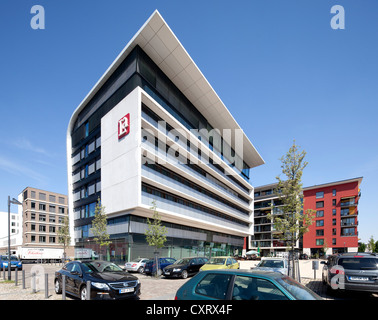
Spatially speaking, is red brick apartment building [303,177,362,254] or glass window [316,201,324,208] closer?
red brick apartment building [303,177,362,254]

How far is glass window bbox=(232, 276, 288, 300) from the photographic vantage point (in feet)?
13.5

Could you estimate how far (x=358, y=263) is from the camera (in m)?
9.20

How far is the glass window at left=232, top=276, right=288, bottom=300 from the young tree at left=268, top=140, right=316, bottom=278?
12738mm

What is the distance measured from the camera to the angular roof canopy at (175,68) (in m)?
27.8

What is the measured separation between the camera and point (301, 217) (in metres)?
16.0

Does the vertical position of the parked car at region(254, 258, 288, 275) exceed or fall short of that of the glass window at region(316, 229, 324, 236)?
it exceeds it

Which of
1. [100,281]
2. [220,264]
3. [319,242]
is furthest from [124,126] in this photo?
[319,242]

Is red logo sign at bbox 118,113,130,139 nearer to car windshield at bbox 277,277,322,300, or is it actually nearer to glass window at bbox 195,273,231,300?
glass window at bbox 195,273,231,300

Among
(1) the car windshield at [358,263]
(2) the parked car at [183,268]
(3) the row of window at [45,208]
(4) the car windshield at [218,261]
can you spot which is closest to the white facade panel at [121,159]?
(2) the parked car at [183,268]

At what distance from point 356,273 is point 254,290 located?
273 inches

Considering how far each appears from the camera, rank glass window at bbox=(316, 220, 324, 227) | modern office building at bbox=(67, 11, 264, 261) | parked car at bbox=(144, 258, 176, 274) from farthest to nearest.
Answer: glass window at bbox=(316, 220, 324, 227) < modern office building at bbox=(67, 11, 264, 261) < parked car at bbox=(144, 258, 176, 274)

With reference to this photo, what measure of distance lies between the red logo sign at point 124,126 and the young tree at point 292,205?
1724 centimetres

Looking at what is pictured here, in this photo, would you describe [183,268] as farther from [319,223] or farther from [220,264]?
[319,223]

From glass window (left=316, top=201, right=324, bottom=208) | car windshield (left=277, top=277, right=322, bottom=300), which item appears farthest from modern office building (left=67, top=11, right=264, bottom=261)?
glass window (left=316, top=201, right=324, bottom=208)
